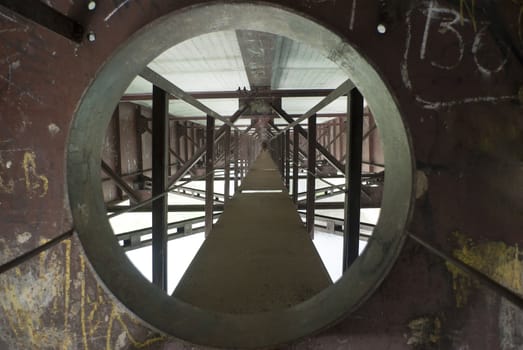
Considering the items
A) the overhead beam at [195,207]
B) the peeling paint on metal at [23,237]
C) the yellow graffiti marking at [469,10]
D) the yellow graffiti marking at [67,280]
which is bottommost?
the overhead beam at [195,207]

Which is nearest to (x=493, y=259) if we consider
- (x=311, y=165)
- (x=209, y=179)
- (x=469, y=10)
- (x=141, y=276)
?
(x=469, y=10)

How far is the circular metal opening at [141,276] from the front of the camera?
1.26 m

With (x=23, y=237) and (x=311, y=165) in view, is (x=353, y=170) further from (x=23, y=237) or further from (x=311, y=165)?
(x=23, y=237)

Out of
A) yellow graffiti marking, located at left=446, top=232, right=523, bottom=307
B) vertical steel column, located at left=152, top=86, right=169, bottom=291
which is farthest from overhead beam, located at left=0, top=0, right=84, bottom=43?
yellow graffiti marking, located at left=446, top=232, right=523, bottom=307

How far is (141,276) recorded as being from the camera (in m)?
1.46

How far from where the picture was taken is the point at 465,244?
1.21 m

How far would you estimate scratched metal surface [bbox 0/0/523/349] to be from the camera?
119cm

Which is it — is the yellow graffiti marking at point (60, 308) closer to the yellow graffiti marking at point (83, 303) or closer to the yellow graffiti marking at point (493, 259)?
the yellow graffiti marking at point (83, 303)

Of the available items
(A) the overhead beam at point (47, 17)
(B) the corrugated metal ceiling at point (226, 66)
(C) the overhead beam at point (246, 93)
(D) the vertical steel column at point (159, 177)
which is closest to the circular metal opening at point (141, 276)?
(A) the overhead beam at point (47, 17)

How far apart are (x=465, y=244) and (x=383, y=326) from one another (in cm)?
50

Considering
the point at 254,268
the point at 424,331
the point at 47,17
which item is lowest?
the point at 254,268

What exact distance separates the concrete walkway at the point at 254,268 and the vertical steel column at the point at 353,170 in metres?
0.37

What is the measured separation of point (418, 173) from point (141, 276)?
1.42 metres

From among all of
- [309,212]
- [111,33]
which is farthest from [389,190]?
[309,212]
